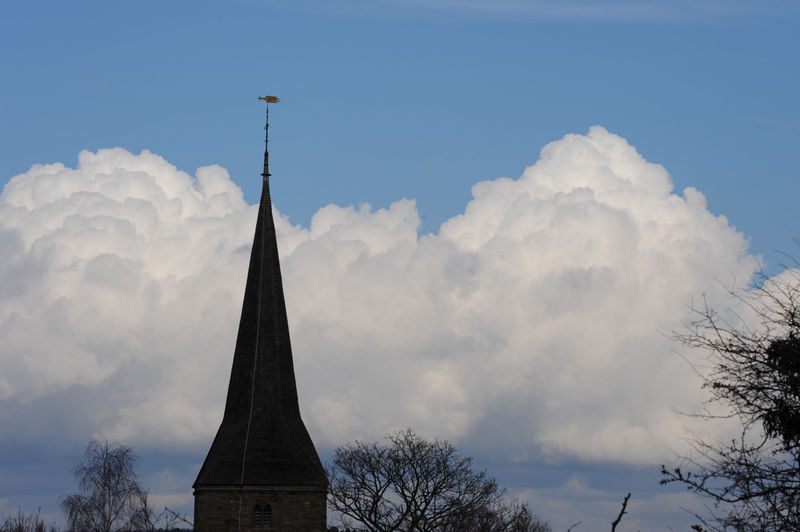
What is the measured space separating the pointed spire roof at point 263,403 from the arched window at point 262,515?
3.59ft

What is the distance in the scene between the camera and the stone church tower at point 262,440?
5706cm

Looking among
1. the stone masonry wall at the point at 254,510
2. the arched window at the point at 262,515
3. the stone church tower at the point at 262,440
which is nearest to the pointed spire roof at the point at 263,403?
the stone church tower at the point at 262,440

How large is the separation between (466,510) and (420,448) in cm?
741

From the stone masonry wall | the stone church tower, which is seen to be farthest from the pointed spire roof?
the stone masonry wall

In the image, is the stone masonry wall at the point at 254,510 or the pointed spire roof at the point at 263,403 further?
the pointed spire roof at the point at 263,403

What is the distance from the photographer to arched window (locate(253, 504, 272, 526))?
57.0 m

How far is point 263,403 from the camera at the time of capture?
5925 centimetres

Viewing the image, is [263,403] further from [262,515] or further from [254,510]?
[262,515]

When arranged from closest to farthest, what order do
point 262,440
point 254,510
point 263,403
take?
point 254,510
point 262,440
point 263,403

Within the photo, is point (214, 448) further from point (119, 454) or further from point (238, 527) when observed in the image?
point (119, 454)

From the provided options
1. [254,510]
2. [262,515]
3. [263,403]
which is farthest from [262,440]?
[262,515]

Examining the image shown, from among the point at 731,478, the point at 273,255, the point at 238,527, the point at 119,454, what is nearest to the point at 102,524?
the point at 119,454

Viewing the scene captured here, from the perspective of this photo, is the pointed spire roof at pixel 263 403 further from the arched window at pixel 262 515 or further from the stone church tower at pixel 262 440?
the arched window at pixel 262 515

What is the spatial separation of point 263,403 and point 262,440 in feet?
6.06
